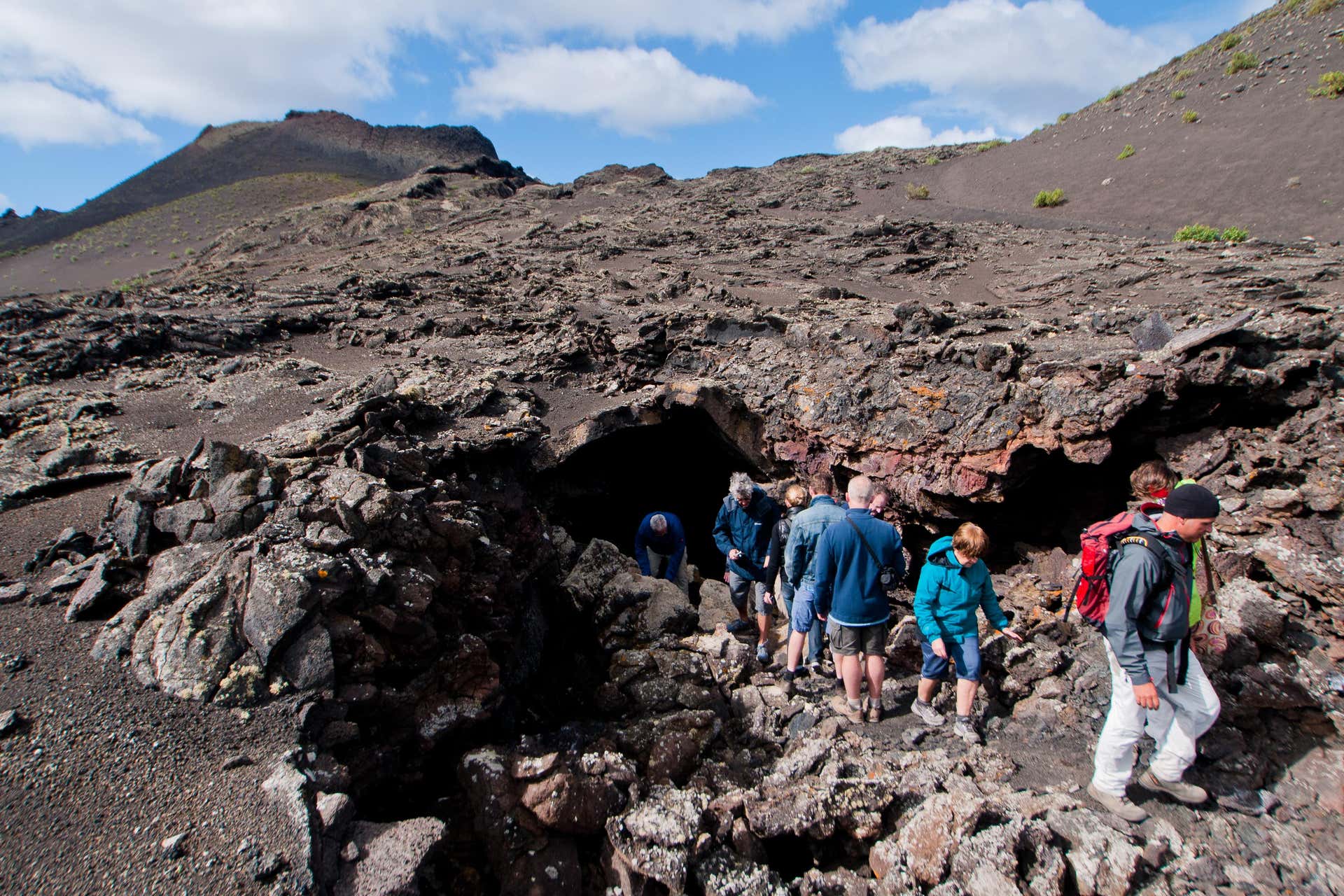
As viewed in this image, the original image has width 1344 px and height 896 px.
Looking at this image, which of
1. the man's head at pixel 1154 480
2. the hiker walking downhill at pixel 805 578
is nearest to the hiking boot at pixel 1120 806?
the man's head at pixel 1154 480

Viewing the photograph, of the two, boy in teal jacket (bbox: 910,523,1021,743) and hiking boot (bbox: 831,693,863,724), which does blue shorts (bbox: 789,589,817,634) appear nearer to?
hiking boot (bbox: 831,693,863,724)

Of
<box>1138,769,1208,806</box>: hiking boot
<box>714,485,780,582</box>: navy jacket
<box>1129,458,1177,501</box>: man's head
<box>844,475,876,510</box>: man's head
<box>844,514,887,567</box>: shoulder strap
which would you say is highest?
<box>1129,458,1177,501</box>: man's head

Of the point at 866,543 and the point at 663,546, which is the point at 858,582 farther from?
the point at 663,546

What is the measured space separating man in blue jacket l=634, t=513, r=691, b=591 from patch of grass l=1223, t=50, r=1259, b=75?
27.7 metres

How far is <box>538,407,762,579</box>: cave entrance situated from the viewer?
8562 millimetres

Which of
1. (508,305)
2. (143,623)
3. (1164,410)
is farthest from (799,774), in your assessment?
(508,305)

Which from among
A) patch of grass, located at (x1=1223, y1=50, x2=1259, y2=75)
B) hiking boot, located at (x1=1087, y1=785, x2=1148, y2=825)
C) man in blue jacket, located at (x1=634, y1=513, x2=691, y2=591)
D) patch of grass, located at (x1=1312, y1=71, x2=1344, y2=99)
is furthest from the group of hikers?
patch of grass, located at (x1=1223, y1=50, x2=1259, y2=75)

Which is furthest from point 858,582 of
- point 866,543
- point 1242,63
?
point 1242,63

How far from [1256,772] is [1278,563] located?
161cm

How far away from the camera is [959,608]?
13.8ft

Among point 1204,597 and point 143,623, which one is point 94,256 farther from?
point 1204,597

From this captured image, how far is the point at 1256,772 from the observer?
367 centimetres

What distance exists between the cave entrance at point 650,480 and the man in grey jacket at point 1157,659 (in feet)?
18.3

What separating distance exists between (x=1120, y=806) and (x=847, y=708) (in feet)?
5.77
